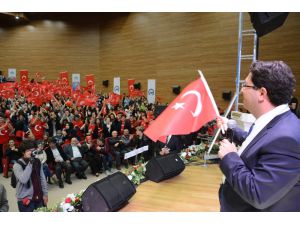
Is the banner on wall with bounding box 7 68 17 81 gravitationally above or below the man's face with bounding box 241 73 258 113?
above

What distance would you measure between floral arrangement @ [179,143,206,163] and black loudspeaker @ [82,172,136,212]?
234 cm

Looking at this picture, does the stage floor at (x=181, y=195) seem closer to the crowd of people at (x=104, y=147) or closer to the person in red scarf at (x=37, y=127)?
the crowd of people at (x=104, y=147)

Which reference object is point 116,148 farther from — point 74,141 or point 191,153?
point 191,153

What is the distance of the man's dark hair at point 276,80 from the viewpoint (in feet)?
4.72

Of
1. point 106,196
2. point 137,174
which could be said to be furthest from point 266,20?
point 106,196

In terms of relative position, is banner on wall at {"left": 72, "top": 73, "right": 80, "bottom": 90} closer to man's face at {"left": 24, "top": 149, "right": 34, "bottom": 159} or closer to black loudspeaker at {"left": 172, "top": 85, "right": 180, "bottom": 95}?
black loudspeaker at {"left": 172, "top": 85, "right": 180, "bottom": 95}

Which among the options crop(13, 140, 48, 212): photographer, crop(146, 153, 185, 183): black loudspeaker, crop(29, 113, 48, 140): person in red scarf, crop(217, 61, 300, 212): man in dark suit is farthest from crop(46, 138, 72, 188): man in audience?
crop(217, 61, 300, 212): man in dark suit

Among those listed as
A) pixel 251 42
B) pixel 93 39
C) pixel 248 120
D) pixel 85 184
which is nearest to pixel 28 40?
pixel 93 39

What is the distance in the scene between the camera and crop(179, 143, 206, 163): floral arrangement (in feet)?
19.9

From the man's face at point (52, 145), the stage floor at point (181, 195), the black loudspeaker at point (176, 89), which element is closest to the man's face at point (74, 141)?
the man's face at point (52, 145)

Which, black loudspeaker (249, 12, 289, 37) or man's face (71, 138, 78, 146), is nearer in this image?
black loudspeaker (249, 12, 289, 37)

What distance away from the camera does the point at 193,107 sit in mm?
2143

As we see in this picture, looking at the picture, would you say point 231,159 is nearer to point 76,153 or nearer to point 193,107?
point 193,107

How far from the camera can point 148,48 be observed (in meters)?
17.8
